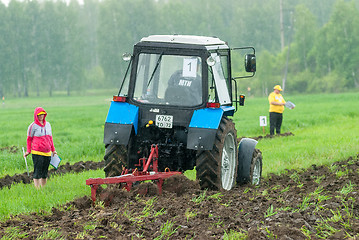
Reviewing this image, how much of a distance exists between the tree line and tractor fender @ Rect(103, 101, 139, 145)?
209 ft

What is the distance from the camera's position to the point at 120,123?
9500mm

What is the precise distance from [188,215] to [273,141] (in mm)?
11502

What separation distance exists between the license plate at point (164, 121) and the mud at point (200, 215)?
93cm

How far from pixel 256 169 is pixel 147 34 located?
80394mm

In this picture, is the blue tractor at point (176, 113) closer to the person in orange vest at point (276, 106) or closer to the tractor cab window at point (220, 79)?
the tractor cab window at point (220, 79)

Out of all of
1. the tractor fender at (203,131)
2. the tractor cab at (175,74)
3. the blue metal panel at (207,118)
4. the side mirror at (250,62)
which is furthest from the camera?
the side mirror at (250,62)

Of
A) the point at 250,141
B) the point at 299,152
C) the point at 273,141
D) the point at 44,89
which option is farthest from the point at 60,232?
the point at 44,89

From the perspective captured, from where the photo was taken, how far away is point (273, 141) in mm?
18641

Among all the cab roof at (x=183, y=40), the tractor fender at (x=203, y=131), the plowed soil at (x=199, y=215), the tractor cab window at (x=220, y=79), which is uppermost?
the cab roof at (x=183, y=40)

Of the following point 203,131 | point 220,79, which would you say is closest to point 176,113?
point 203,131

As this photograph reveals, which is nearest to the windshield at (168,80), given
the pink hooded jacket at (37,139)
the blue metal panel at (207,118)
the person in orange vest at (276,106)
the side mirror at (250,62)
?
the blue metal panel at (207,118)

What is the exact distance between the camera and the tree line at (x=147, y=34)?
78.2m

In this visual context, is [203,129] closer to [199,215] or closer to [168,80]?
[168,80]

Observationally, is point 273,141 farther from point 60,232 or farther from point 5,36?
point 5,36
